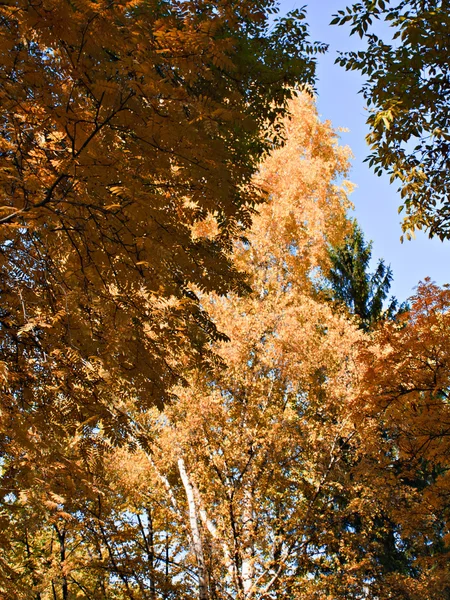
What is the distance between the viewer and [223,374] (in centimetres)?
866

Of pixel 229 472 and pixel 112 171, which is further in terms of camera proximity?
pixel 229 472

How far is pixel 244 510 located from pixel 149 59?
23.9 ft

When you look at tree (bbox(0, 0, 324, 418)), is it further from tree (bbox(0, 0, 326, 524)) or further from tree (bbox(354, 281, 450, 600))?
tree (bbox(354, 281, 450, 600))

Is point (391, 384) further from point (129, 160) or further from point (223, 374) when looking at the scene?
point (129, 160)

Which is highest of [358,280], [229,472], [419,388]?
[358,280]

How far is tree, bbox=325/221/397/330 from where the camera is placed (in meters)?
16.0

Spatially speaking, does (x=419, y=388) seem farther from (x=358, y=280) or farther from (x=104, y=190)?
(x=358, y=280)

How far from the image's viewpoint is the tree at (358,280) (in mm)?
16031

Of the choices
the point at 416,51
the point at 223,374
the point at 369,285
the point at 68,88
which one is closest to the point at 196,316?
the point at 68,88

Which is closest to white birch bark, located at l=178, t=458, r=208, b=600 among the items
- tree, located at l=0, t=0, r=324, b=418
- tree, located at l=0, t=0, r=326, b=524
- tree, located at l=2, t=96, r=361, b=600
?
tree, located at l=2, t=96, r=361, b=600

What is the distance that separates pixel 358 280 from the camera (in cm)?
1638

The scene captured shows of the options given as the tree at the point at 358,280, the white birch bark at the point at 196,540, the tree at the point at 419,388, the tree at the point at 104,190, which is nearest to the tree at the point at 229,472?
the white birch bark at the point at 196,540

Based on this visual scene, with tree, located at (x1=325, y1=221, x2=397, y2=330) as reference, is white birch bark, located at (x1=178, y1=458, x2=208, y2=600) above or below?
below

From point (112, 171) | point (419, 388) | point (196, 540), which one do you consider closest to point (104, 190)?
point (112, 171)
